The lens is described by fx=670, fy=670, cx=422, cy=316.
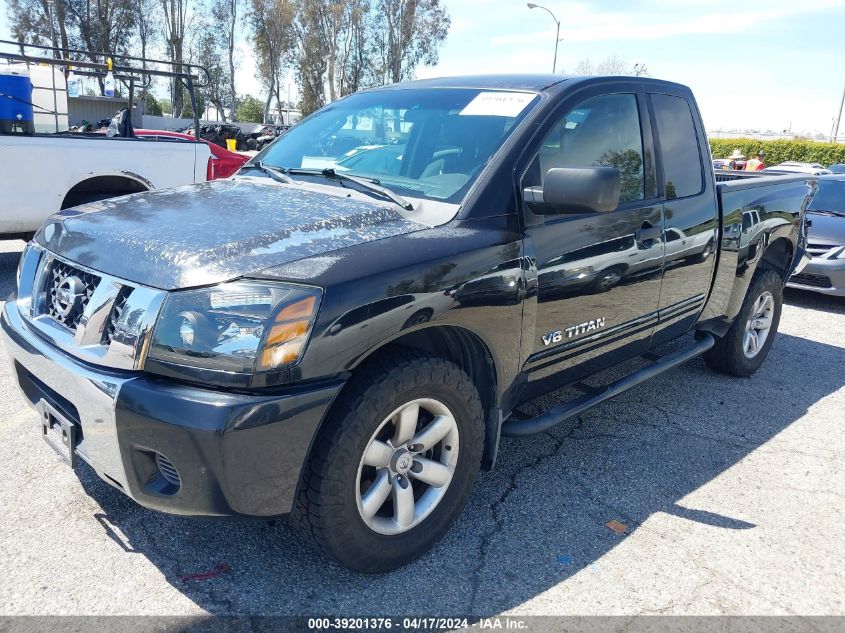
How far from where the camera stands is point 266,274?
203 centimetres

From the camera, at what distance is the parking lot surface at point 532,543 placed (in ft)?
7.72

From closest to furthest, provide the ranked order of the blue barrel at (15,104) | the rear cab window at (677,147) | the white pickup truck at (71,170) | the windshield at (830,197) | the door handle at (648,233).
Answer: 1. the door handle at (648,233)
2. the rear cab window at (677,147)
3. the white pickup truck at (71,170)
4. the blue barrel at (15,104)
5. the windshield at (830,197)

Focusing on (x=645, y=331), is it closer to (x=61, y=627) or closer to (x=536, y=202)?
(x=536, y=202)

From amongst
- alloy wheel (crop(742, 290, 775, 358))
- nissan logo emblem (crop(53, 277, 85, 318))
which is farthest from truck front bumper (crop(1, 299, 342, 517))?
alloy wheel (crop(742, 290, 775, 358))

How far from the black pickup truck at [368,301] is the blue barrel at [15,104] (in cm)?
416

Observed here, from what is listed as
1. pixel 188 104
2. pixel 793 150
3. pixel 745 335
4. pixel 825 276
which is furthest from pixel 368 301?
pixel 793 150

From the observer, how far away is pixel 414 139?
10.0 ft

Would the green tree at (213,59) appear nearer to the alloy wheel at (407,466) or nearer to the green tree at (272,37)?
the green tree at (272,37)

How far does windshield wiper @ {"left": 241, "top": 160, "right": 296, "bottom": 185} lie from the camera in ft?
10.2

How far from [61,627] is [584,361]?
7.68ft

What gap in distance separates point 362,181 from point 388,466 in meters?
1.24

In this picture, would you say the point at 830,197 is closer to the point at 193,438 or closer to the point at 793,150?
the point at 193,438

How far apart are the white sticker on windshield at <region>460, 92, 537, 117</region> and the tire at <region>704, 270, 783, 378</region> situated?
2472 mm

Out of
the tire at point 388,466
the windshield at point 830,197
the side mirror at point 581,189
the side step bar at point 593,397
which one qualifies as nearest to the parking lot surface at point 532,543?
the tire at point 388,466
